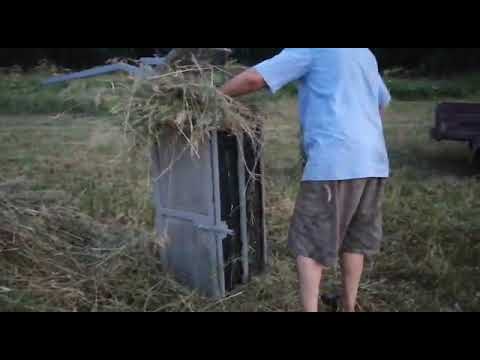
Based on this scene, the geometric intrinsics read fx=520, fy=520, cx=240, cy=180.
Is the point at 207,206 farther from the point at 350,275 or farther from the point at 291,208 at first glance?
the point at 291,208

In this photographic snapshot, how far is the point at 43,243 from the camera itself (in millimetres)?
3359

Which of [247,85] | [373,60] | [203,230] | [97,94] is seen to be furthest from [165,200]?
[373,60]

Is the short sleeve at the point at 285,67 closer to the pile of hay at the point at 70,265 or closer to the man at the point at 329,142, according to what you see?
the man at the point at 329,142

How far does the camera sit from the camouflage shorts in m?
2.36

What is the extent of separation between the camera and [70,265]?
3.29m

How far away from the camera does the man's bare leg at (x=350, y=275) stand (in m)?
2.61

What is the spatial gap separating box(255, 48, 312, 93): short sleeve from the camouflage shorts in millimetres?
483

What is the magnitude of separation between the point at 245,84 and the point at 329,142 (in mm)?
472

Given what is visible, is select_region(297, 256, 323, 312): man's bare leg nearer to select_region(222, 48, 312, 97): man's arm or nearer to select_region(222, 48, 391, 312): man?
select_region(222, 48, 391, 312): man

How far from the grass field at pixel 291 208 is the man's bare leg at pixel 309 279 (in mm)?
459

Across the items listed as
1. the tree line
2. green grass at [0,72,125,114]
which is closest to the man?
green grass at [0,72,125,114]

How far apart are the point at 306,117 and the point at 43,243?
1.98m
